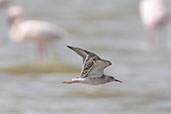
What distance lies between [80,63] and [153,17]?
1968mm

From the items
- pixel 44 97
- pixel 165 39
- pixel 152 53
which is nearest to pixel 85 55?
pixel 44 97

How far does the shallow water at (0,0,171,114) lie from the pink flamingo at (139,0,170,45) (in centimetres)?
35

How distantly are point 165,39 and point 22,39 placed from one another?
322 cm

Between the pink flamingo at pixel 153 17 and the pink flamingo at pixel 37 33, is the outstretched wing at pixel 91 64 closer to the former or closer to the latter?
the pink flamingo at pixel 37 33

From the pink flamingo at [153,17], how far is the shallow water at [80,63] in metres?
0.35

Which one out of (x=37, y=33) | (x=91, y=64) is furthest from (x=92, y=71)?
(x=37, y=33)

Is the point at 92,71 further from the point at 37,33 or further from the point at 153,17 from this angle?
the point at 153,17

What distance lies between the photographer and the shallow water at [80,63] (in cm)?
955

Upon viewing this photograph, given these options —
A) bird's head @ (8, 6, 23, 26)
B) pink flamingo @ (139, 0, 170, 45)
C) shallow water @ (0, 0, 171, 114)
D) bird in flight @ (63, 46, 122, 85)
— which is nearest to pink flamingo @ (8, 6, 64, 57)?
bird's head @ (8, 6, 23, 26)

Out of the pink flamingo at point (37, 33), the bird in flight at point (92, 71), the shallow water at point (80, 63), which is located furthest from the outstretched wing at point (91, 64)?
the pink flamingo at point (37, 33)

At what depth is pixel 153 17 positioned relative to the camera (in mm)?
13070

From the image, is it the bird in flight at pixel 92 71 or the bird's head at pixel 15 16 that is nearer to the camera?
the bird in flight at pixel 92 71

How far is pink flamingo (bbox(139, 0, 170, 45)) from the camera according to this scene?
514 inches

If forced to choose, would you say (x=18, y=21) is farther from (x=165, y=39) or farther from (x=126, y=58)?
(x=165, y=39)
